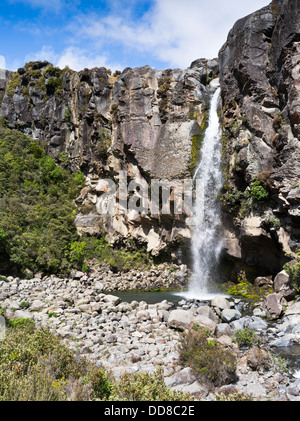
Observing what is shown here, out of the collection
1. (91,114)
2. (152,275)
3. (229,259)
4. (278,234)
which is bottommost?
(152,275)

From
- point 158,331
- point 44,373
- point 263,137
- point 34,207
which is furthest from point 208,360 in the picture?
point 34,207

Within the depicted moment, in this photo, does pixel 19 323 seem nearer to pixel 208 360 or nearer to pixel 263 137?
pixel 208 360

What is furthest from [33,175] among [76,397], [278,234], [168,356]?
[76,397]

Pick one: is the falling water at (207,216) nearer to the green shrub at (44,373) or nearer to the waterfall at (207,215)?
the waterfall at (207,215)

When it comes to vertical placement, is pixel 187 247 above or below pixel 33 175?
below

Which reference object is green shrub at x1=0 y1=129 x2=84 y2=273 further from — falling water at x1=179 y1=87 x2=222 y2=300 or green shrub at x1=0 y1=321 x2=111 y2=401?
green shrub at x1=0 y1=321 x2=111 y2=401

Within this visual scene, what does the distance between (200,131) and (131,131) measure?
7.38 metres

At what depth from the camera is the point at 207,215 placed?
79.5ft

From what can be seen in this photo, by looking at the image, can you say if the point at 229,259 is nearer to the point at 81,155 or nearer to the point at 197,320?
the point at 197,320

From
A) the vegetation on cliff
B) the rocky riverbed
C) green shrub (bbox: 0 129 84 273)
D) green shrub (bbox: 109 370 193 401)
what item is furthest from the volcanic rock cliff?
green shrub (bbox: 109 370 193 401)

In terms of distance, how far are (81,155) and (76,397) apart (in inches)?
1390

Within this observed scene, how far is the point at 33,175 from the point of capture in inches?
1430

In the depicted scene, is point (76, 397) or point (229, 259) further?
point (229, 259)
